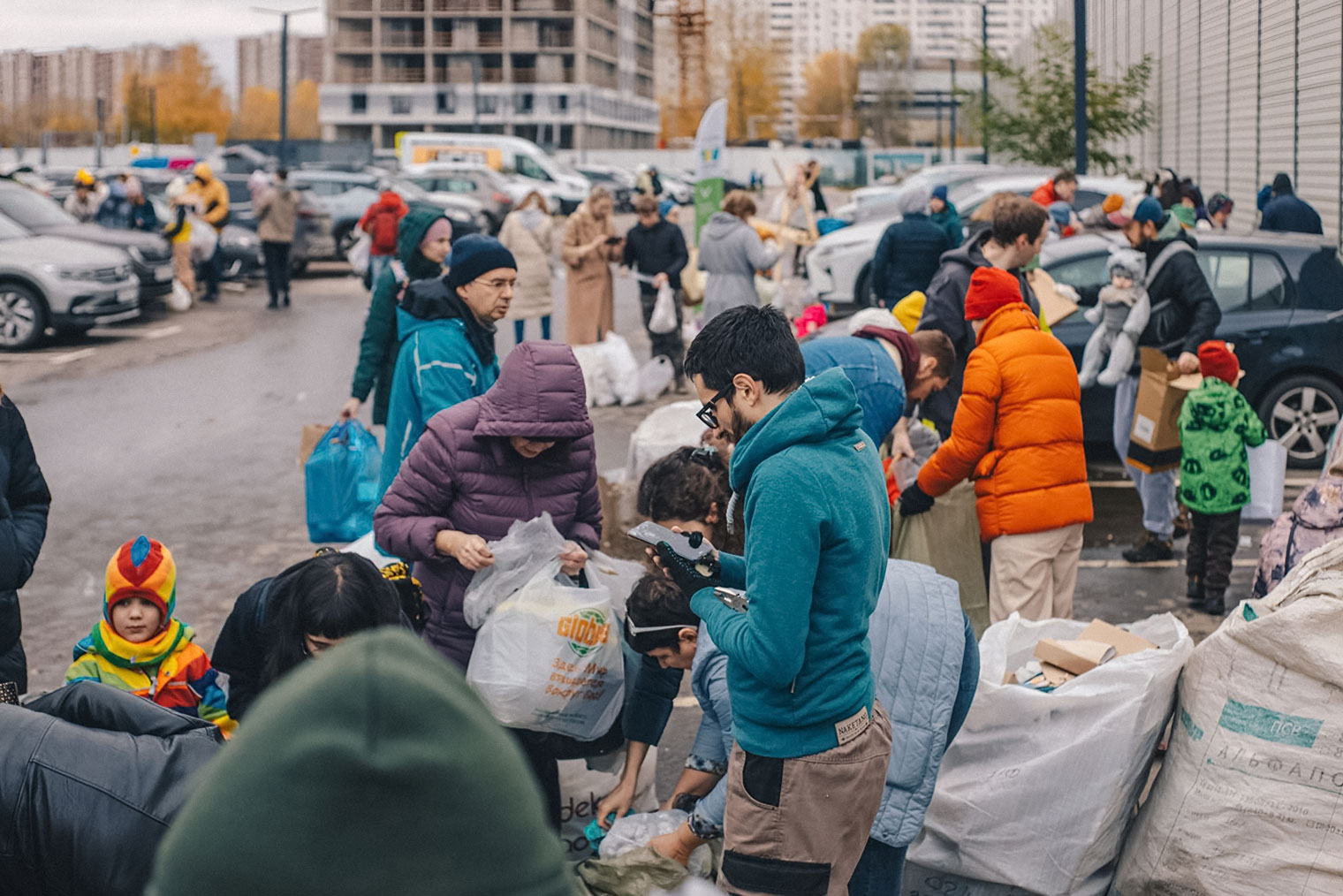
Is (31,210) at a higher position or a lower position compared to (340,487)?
higher

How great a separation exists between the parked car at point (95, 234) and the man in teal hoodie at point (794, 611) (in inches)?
637

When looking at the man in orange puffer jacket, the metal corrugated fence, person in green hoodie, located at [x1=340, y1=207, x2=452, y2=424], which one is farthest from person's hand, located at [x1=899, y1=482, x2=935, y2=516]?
the metal corrugated fence

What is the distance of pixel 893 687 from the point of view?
3.28 meters

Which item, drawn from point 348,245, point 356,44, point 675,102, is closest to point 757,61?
point 356,44

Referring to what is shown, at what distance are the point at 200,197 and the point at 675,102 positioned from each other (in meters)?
124

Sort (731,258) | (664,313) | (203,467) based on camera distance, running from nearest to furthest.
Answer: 1. (203,467)
2. (731,258)
3. (664,313)

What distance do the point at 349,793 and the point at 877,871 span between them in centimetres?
254

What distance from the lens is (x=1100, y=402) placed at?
30.8 ft

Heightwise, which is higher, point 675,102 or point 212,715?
point 675,102

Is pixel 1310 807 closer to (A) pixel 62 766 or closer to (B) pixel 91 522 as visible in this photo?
(A) pixel 62 766

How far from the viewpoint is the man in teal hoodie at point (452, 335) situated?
5277 mm

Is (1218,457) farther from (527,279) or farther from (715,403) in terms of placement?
(527,279)

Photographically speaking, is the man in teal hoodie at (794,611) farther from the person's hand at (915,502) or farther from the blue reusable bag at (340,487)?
the blue reusable bag at (340,487)

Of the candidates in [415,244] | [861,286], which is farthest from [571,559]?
[861,286]
